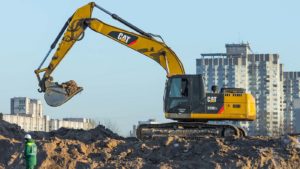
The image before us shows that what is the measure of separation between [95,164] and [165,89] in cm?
477

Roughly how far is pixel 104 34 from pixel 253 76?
326 feet

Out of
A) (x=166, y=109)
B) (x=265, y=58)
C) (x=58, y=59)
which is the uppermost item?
(x=265, y=58)

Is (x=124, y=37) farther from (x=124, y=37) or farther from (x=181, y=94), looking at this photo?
(x=181, y=94)

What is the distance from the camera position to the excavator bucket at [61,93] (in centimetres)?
2641

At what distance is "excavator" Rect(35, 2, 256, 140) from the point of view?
84.9 feet

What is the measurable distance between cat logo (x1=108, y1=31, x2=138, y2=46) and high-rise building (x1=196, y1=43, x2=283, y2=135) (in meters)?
93.1

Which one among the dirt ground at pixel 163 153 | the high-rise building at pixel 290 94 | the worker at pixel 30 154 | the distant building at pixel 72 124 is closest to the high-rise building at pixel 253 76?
the high-rise building at pixel 290 94

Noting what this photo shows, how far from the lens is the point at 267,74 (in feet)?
414

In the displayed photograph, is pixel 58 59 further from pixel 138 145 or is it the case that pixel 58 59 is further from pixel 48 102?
pixel 138 145

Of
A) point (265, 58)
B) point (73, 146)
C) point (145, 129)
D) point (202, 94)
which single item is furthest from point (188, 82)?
point (265, 58)

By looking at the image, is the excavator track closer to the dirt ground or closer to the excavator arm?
the dirt ground

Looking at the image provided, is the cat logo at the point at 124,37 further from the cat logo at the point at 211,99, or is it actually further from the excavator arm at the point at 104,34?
the cat logo at the point at 211,99

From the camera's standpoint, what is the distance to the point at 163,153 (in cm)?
2325

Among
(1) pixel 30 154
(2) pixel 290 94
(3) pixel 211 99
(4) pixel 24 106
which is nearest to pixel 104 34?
(3) pixel 211 99
